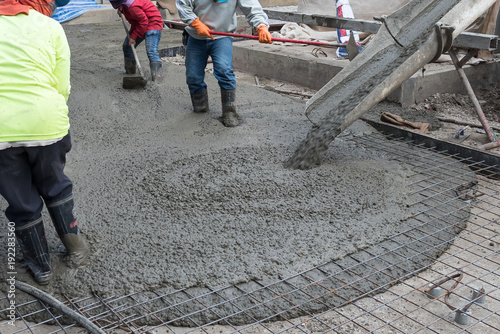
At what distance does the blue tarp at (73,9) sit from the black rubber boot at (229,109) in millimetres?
6740

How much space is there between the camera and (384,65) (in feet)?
13.5

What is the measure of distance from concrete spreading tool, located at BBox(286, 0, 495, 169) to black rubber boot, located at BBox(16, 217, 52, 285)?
1.73 meters

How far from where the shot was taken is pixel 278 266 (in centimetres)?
263

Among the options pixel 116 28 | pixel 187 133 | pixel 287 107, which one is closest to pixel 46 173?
pixel 187 133

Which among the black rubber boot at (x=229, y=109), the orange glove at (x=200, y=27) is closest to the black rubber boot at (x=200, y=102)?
the black rubber boot at (x=229, y=109)

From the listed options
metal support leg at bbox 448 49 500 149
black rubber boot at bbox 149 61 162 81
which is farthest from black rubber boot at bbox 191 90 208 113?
metal support leg at bbox 448 49 500 149

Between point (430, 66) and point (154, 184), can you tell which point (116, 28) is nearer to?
point (430, 66)

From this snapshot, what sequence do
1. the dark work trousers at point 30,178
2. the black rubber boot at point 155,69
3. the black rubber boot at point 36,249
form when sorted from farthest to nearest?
1. the black rubber boot at point 155,69
2. the black rubber boot at point 36,249
3. the dark work trousers at point 30,178

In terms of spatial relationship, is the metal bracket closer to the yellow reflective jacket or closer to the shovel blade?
the yellow reflective jacket

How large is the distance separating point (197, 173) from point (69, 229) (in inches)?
41.8

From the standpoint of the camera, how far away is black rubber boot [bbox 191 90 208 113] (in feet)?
15.7

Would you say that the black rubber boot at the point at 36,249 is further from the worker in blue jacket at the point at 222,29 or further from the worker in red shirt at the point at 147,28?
the worker in red shirt at the point at 147,28

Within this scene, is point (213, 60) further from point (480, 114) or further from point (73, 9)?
point (73, 9)

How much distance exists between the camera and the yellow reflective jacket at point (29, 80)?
2.21 m
